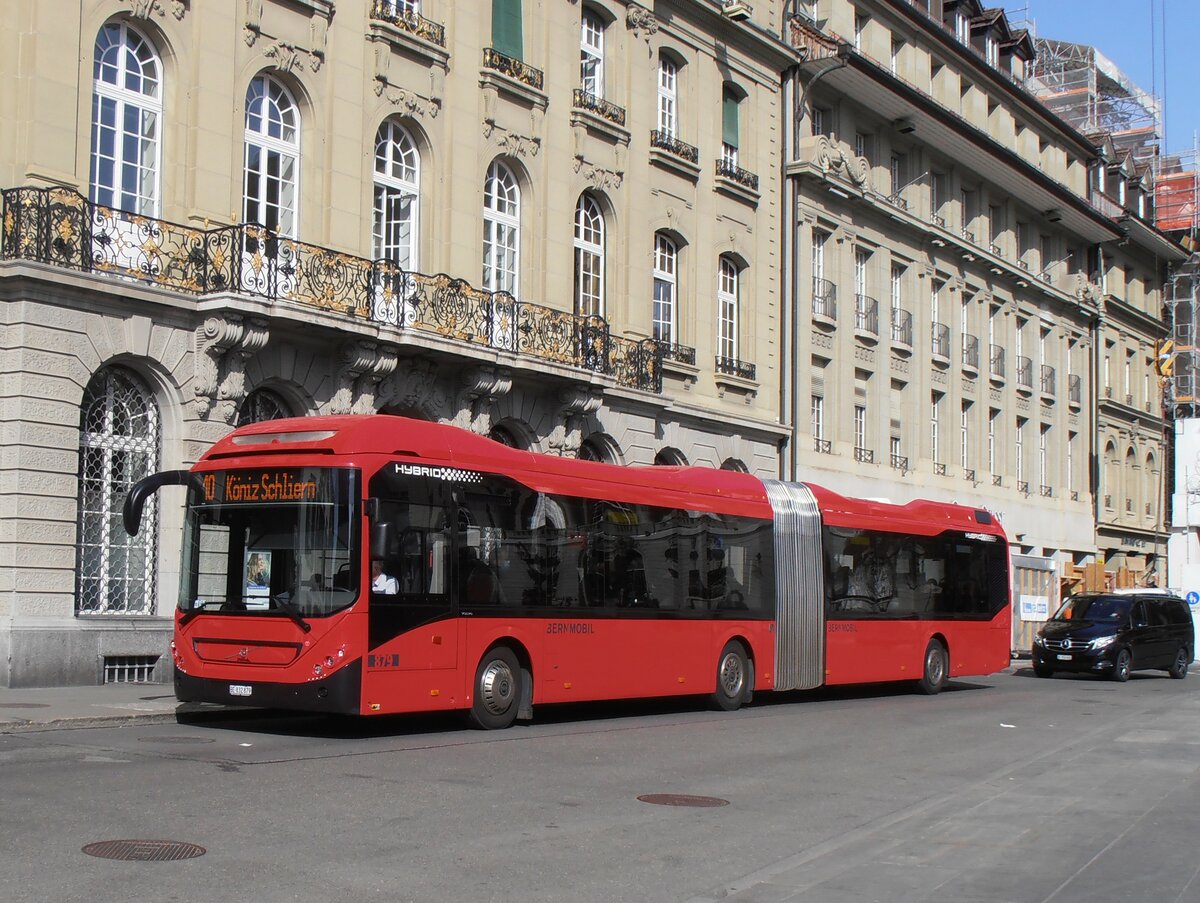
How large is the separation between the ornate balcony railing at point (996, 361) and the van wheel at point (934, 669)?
23661 millimetres

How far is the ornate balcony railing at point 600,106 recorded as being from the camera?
29578mm

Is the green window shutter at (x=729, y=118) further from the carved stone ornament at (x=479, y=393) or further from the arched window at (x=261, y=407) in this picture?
the arched window at (x=261, y=407)

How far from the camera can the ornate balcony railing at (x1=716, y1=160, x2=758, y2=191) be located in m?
34.2

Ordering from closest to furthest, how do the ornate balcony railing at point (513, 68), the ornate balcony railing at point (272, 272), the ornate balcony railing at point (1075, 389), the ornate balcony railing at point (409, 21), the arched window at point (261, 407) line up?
the ornate balcony railing at point (272, 272)
the arched window at point (261, 407)
the ornate balcony railing at point (409, 21)
the ornate balcony railing at point (513, 68)
the ornate balcony railing at point (1075, 389)

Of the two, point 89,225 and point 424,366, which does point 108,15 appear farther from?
point 424,366

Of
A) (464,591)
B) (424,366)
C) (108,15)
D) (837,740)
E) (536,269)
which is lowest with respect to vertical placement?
(837,740)

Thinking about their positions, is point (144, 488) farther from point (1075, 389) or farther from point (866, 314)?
point (1075, 389)

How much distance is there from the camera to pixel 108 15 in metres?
20.5

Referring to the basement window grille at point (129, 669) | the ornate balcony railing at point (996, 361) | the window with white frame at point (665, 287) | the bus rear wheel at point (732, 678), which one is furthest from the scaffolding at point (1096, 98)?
the basement window grille at point (129, 669)

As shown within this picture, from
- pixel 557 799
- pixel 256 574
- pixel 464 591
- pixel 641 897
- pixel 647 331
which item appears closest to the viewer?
pixel 641 897

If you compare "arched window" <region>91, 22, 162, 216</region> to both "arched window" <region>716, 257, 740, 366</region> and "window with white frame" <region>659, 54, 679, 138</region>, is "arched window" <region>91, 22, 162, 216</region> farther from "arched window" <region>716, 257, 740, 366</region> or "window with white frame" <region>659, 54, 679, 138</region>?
"arched window" <region>716, 257, 740, 366</region>

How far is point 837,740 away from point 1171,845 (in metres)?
6.99

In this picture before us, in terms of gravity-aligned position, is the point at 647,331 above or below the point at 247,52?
below

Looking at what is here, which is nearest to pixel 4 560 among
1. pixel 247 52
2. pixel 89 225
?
pixel 89 225
